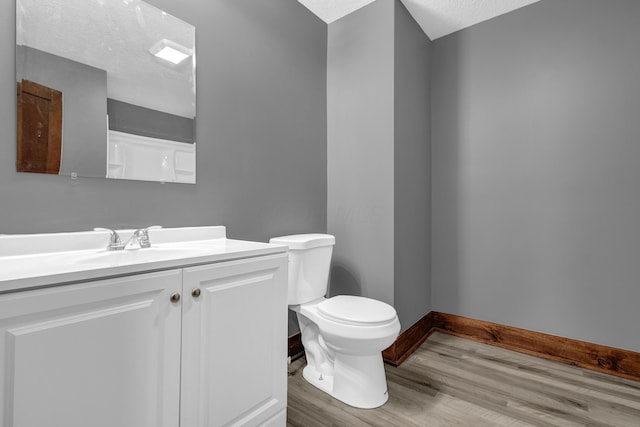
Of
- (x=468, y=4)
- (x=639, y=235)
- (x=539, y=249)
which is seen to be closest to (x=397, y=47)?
(x=468, y=4)

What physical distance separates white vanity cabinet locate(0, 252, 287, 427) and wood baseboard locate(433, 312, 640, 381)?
1707 millimetres

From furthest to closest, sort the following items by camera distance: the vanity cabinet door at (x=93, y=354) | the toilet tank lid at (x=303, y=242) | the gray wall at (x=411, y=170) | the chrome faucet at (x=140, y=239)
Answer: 1. the gray wall at (x=411, y=170)
2. the toilet tank lid at (x=303, y=242)
3. the chrome faucet at (x=140, y=239)
4. the vanity cabinet door at (x=93, y=354)

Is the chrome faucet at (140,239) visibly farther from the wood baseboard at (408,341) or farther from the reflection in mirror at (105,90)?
the wood baseboard at (408,341)

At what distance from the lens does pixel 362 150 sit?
2141mm

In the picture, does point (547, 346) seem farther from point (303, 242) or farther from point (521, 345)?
point (303, 242)

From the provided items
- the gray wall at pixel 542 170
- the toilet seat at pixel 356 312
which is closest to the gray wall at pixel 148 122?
the toilet seat at pixel 356 312

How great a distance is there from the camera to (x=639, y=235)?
Result: 181 cm

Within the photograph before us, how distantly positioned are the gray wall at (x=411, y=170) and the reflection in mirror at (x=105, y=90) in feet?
4.33

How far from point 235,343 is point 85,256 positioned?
1.96 feet

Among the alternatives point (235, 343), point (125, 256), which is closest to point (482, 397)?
point (235, 343)

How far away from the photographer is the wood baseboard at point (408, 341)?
1.95 m

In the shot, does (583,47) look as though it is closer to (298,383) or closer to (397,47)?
(397,47)

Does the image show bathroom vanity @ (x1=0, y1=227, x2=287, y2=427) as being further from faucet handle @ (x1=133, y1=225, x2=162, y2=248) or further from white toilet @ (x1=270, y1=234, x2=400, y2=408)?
white toilet @ (x1=270, y1=234, x2=400, y2=408)

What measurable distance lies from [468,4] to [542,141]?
1096mm
